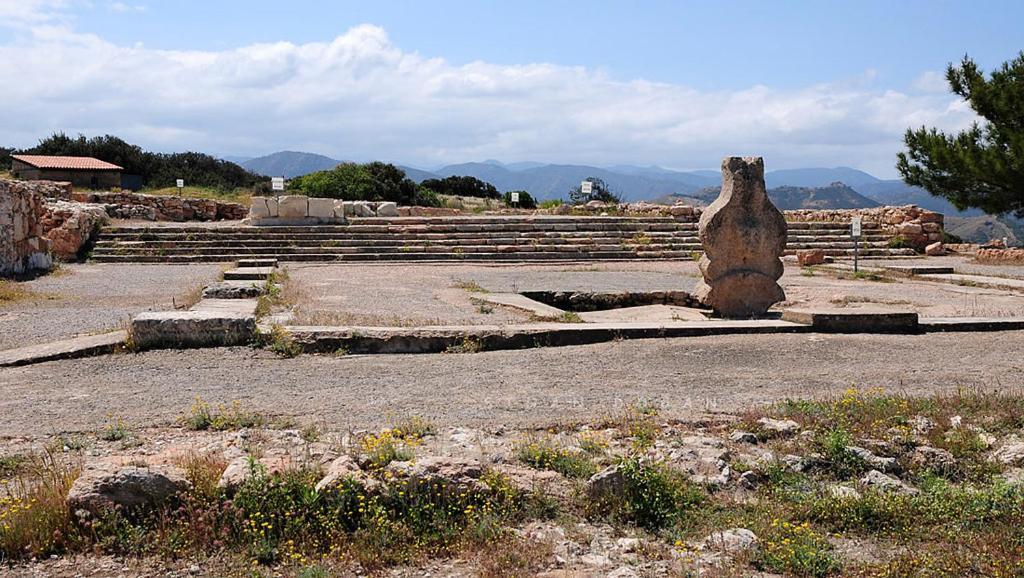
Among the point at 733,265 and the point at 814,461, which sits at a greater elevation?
the point at 733,265

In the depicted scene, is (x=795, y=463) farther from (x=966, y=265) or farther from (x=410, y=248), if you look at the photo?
(x=966, y=265)

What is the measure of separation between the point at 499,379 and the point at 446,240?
15.8 m

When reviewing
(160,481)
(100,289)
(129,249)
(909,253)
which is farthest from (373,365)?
(909,253)

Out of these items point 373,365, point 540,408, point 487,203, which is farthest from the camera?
point 487,203

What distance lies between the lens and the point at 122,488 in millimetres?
3604

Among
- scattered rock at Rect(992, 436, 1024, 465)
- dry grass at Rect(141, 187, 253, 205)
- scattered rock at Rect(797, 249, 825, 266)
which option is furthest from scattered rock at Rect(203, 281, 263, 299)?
dry grass at Rect(141, 187, 253, 205)

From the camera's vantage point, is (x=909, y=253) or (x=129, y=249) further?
(x=909, y=253)

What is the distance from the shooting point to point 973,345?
815cm

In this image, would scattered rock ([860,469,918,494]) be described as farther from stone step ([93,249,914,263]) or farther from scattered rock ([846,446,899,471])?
stone step ([93,249,914,263])

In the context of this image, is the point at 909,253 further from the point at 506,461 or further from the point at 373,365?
the point at 506,461

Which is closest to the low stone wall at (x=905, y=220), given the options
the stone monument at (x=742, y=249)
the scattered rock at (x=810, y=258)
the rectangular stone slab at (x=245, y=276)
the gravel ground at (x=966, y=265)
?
the gravel ground at (x=966, y=265)

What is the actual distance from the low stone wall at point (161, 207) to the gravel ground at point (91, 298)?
7868 millimetres

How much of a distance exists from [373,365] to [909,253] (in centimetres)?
1997

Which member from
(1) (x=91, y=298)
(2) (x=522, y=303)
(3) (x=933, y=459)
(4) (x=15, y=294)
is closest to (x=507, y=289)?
(2) (x=522, y=303)
